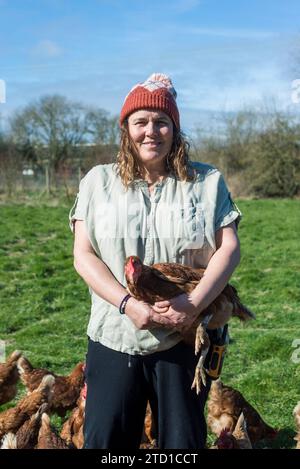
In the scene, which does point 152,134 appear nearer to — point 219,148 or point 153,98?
point 153,98

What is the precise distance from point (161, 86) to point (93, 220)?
72 centimetres

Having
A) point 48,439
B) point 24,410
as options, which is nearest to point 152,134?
point 48,439

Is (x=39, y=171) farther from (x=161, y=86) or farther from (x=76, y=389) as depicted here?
(x=161, y=86)

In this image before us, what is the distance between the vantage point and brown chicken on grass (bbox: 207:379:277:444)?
4941mm

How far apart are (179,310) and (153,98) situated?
1.00 meters

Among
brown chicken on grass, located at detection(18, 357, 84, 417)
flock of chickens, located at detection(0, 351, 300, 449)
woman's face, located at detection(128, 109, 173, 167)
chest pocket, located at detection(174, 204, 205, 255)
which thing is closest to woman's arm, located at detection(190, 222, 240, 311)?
chest pocket, located at detection(174, 204, 205, 255)

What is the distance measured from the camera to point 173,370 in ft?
9.77

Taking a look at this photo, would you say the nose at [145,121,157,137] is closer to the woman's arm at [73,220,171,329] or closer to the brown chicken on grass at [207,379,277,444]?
the woman's arm at [73,220,171,329]

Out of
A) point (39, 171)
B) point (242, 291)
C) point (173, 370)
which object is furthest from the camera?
point (39, 171)

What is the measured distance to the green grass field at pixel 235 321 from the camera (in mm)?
6305

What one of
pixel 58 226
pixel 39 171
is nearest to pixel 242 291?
pixel 58 226

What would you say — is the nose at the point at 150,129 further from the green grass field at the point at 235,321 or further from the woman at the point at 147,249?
the green grass field at the point at 235,321

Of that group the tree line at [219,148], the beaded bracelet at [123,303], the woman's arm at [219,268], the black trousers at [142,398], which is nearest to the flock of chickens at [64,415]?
the black trousers at [142,398]

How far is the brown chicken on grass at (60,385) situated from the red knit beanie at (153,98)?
117 inches
